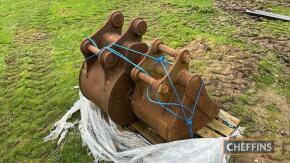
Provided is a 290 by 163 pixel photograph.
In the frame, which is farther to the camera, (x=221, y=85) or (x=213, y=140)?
(x=221, y=85)

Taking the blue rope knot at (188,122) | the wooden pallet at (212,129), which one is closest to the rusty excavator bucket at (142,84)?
the blue rope knot at (188,122)

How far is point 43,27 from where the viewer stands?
779 centimetres

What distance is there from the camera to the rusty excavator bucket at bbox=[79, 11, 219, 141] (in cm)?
322

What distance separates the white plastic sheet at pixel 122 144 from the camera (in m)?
3.25

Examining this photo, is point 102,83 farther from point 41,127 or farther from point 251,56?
point 251,56

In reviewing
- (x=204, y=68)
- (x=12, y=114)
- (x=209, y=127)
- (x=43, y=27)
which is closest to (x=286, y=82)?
(x=204, y=68)

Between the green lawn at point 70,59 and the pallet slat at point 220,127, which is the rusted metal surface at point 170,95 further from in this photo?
the green lawn at point 70,59

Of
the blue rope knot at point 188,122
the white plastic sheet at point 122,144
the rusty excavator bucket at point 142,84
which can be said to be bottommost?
the white plastic sheet at point 122,144

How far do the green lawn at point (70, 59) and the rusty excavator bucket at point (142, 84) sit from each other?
0.77 meters

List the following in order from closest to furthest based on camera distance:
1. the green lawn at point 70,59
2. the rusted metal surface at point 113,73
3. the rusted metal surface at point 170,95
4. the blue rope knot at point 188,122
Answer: the rusted metal surface at point 170,95, the blue rope knot at point 188,122, the rusted metal surface at point 113,73, the green lawn at point 70,59

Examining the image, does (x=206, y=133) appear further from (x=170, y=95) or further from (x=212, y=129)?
(x=170, y=95)

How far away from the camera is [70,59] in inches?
241

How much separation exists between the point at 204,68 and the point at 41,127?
2.76m

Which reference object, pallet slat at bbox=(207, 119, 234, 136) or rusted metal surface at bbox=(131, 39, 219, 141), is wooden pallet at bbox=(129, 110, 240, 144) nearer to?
pallet slat at bbox=(207, 119, 234, 136)
